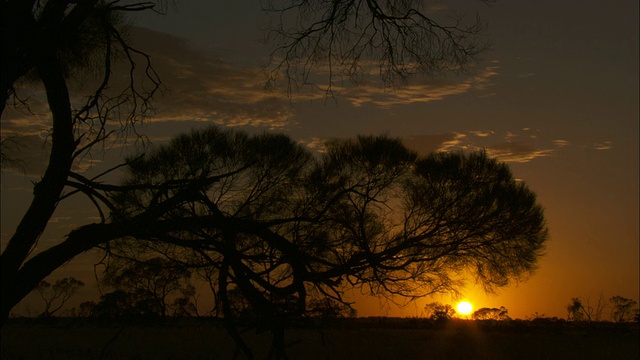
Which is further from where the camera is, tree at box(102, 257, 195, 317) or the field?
the field

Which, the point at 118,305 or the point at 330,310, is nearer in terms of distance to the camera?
the point at 330,310

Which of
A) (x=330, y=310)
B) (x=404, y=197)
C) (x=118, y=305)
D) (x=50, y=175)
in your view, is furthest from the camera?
(x=118, y=305)

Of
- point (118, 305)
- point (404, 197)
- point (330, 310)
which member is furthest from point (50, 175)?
point (118, 305)

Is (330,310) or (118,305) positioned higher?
(118,305)

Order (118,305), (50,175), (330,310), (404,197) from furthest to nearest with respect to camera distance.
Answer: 1. (118,305)
2. (404,197)
3. (330,310)
4. (50,175)

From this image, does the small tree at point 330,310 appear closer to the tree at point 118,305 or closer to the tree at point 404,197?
the tree at point 404,197

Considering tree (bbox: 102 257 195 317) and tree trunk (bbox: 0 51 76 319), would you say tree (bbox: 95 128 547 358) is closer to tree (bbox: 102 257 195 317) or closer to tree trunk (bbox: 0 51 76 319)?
tree (bbox: 102 257 195 317)

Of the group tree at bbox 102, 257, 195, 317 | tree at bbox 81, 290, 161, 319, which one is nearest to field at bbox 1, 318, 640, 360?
tree at bbox 102, 257, 195, 317

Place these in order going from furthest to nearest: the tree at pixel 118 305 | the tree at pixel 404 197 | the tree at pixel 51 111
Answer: the tree at pixel 118 305 < the tree at pixel 404 197 < the tree at pixel 51 111

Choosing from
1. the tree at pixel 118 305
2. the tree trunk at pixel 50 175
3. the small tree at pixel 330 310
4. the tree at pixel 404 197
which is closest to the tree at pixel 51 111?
the tree trunk at pixel 50 175

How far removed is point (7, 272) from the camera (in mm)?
4207

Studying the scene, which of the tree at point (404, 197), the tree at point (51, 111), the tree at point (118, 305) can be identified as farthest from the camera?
the tree at point (118, 305)

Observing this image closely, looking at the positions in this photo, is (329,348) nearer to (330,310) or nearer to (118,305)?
(330,310)

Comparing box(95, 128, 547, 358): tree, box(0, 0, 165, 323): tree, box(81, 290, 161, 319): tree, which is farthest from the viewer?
box(81, 290, 161, 319): tree
